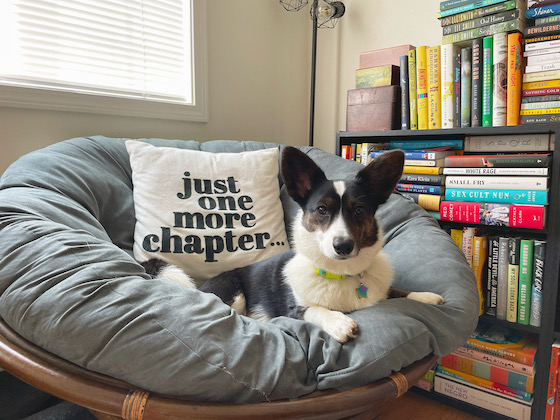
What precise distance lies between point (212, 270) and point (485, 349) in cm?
127

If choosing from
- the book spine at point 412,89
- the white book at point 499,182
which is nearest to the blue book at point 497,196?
the white book at point 499,182

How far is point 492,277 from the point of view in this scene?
175 centimetres

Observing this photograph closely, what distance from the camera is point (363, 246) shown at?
113 centimetres

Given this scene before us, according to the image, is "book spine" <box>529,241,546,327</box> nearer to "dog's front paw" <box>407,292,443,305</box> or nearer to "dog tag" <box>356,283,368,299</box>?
"dog's front paw" <box>407,292,443,305</box>

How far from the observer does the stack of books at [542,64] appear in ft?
5.06

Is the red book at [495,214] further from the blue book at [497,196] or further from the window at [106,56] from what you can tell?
the window at [106,56]

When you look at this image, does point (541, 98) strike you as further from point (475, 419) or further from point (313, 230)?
point (475, 419)

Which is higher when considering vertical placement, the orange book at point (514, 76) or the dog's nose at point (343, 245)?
the orange book at point (514, 76)

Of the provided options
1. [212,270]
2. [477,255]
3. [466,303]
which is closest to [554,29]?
[477,255]

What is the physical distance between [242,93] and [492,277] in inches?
68.1

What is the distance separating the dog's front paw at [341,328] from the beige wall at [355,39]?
187 cm

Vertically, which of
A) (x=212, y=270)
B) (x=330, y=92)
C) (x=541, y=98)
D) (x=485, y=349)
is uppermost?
(x=330, y=92)

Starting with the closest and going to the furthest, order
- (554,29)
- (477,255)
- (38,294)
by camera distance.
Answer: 1. (38,294)
2. (554,29)
3. (477,255)

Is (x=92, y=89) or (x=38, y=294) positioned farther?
(x=92, y=89)
